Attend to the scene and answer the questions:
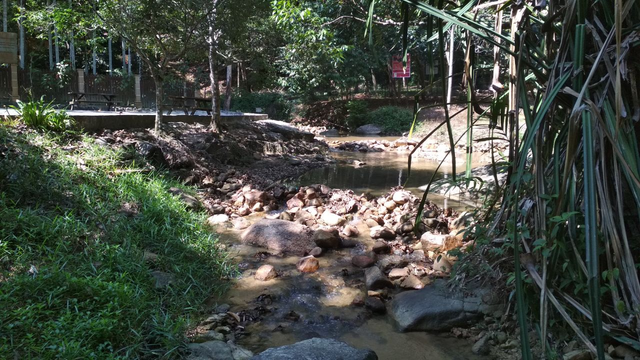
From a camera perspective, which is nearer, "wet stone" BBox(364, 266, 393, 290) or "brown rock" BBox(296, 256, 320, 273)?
"wet stone" BBox(364, 266, 393, 290)

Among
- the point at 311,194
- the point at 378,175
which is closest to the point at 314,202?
the point at 311,194

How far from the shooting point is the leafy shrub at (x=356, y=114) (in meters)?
21.2

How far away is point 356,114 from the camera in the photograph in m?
21.3

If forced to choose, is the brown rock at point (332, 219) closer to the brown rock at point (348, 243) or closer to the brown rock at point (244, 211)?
the brown rock at point (348, 243)

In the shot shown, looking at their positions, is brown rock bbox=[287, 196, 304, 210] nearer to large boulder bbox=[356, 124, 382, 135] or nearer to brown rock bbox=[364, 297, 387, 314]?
brown rock bbox=[364, 297, 387, 314]

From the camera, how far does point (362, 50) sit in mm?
21094

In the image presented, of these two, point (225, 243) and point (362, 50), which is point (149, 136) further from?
point (362, 50)

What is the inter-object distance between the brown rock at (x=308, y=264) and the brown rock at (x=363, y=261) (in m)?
0.39

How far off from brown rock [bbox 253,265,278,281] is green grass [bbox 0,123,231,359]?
30 cm

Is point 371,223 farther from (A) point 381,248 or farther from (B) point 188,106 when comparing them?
(B) point 188,106

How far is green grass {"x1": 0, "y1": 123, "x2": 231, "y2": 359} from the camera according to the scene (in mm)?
2643

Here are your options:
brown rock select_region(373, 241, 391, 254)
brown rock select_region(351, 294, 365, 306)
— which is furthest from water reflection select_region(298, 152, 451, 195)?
brown rock select_region(351, 294, 365, 306)

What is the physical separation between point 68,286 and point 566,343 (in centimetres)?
294

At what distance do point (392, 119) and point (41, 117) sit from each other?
636 inches
